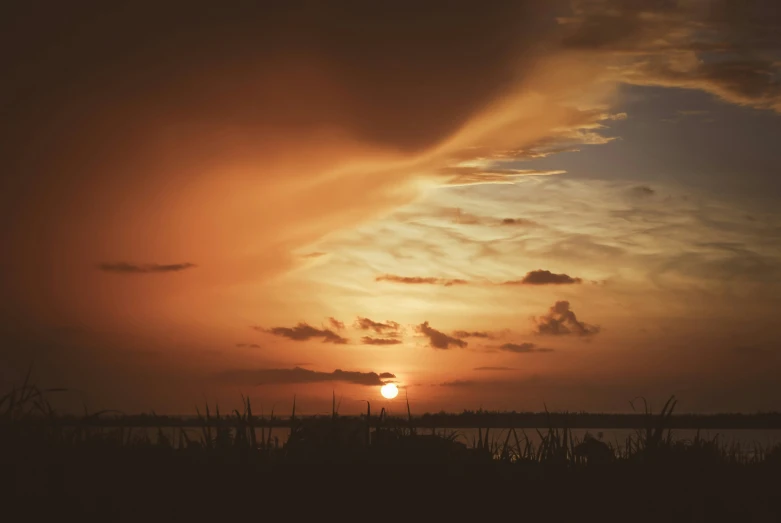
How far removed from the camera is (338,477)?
824 cm

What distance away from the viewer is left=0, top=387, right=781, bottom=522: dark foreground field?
7.32 m

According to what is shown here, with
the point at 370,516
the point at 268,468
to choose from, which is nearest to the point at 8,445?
the point at 268,468

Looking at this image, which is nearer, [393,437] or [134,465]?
[134,465]

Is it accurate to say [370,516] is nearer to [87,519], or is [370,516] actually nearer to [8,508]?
[87,519]

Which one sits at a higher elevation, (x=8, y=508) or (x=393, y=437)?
(x=393, y=437)

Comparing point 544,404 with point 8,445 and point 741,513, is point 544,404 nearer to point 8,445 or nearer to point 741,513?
point 741,513

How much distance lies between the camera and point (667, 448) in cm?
1013

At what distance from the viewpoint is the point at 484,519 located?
25.3 ft

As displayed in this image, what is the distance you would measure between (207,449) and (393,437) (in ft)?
7.84

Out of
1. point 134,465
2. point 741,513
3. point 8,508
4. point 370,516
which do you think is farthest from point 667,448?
point 8,508

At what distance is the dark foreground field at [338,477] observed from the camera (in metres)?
7.32

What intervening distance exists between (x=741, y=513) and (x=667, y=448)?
1731 millimetres

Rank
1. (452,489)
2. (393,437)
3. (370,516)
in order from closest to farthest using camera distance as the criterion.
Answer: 1. (370,516)
2. (452,489)
3. (393,437)

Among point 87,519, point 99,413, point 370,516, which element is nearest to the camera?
point 87,519
